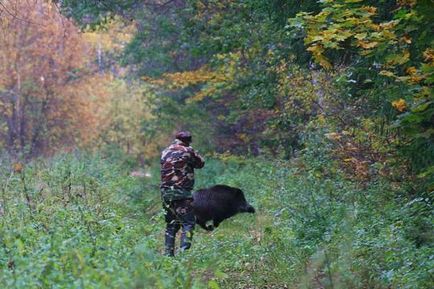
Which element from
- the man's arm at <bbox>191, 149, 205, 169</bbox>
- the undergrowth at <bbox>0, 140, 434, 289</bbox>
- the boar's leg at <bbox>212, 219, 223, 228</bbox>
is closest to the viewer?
the undergrowth at <bbox>0, 140, 434, 289</bbox>

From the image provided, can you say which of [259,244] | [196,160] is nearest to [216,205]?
Result: [196,160]

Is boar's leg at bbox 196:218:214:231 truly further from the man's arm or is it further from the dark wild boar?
the man's arm

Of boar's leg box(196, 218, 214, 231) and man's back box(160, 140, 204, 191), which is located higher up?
man's back box(160, 140, 204, 191)

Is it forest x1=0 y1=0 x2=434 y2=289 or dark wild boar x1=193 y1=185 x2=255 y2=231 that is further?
dark wild boar x1=193 y1=185 x2=255 y2=231

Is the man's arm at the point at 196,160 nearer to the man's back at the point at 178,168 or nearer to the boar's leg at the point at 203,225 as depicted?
the man's back at the point at 178,168

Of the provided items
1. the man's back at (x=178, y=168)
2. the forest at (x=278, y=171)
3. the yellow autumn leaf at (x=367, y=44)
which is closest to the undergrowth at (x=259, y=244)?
the forest at (x=278, y=171)

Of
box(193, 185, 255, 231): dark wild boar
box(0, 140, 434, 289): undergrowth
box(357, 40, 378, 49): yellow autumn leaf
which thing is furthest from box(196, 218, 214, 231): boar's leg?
box(357, 40, 378, 49): yellow autumn leaf

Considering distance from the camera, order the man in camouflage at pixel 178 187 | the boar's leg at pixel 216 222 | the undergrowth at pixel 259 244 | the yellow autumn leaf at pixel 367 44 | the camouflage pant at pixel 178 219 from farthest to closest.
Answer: the boar's leg at pixel 216 222 < the man in camouflage at pixel 178 187 < the camouflage pant at pixel 178 219 < the yellow autumn leaf at pixel 367 44 < the undergrowth at pixel 259 244

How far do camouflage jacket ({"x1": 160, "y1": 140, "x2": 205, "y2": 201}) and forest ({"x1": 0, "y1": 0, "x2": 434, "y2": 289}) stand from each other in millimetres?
757

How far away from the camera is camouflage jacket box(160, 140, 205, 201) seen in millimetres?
13648

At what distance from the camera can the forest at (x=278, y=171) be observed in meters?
9.07

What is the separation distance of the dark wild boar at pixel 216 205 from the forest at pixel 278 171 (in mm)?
330

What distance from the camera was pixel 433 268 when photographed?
8.82 metres

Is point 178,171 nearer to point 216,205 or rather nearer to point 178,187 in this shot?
point 178,187
